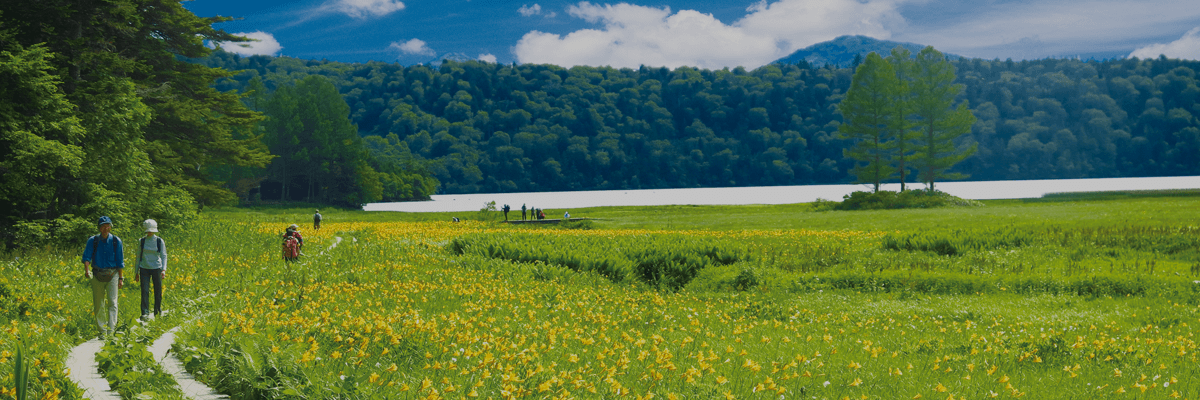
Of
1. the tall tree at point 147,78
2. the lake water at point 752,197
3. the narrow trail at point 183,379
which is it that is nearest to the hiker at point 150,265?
the narrow trail at point 183,379

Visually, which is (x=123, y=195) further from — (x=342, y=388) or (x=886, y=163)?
(x=886, y=163)

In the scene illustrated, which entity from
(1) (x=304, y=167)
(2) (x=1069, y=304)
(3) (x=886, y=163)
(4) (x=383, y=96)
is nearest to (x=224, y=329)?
(2) (x=1069, y=304)

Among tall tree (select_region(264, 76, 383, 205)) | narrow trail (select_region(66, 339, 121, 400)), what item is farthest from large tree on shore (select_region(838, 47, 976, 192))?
narrow trail (select_region(66, 339, 121, 400))

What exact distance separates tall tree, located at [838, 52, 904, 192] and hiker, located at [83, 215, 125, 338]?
66.9 meters

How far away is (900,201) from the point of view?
53281 millimetres

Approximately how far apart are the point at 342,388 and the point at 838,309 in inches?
453

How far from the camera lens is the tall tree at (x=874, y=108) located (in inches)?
2680

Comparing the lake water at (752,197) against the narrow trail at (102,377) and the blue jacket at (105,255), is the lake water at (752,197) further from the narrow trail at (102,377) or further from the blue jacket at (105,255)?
the narrow trail at (102,377)

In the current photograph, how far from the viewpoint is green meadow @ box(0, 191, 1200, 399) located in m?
6.41

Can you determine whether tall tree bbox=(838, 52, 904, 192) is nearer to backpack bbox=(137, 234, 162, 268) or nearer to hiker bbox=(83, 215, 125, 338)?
backpack bbox=(137, 234, 162, 268)

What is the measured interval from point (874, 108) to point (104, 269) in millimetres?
68898

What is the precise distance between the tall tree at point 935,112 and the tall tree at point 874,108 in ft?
8.84

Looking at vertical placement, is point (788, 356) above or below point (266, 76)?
below

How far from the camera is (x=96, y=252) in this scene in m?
10.2
